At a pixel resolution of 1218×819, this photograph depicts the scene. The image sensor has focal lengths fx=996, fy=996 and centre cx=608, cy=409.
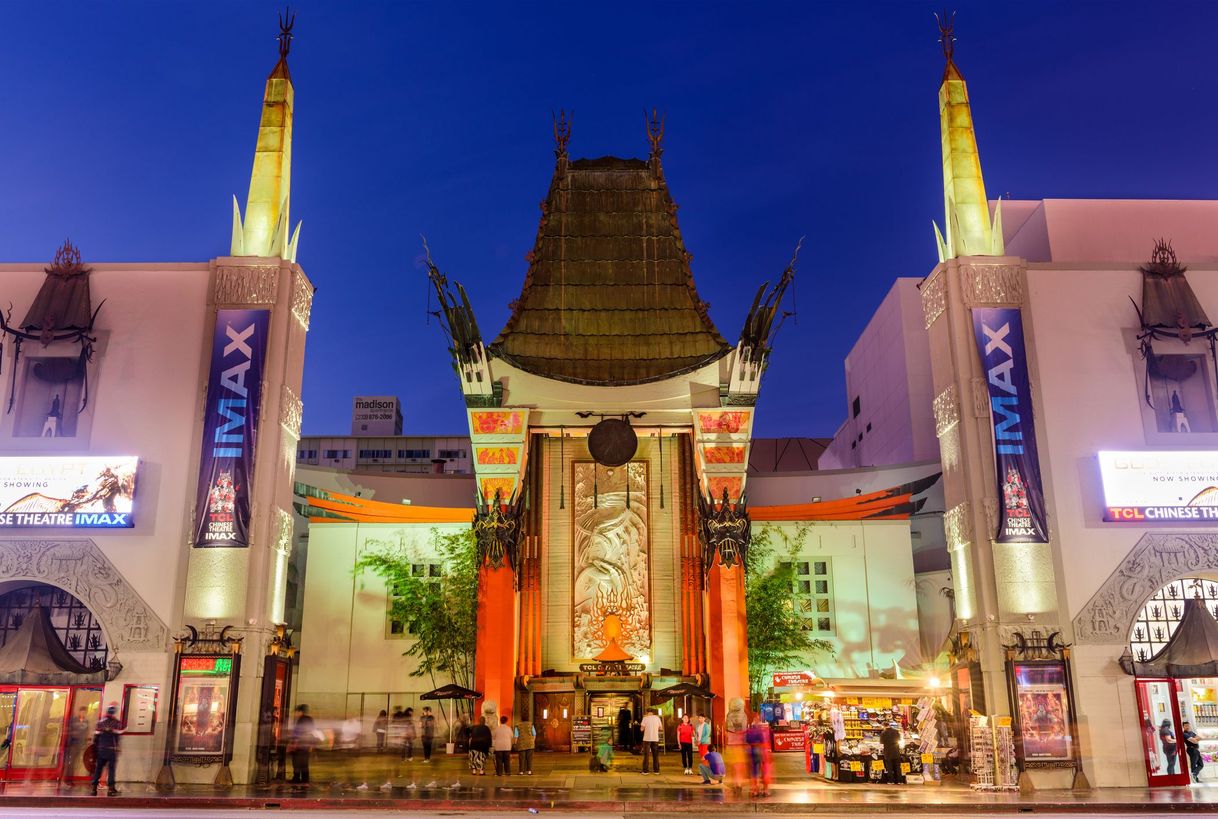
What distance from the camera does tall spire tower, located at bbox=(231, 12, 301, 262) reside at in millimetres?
23031

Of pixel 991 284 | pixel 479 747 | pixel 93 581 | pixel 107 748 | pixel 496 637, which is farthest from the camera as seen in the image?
pixel 496 637

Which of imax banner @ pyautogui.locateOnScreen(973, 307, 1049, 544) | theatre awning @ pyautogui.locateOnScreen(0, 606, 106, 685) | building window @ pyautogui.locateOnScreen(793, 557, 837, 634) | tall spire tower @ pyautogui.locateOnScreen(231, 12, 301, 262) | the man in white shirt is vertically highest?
tall spire tower @ pyautogui.locateOnScreen(231, 12, 301, 262)

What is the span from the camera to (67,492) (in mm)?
21172

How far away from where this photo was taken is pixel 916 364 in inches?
1730

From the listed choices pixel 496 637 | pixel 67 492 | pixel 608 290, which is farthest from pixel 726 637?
pixel 67 492

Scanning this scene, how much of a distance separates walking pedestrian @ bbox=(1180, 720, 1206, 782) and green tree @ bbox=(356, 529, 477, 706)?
19.2 metres

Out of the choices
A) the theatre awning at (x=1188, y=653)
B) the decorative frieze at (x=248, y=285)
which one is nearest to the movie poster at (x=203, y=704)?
the decorative frieze at (x=248, y=285)

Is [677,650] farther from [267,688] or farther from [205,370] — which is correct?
[205,370]

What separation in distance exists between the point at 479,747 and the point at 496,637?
6446mm

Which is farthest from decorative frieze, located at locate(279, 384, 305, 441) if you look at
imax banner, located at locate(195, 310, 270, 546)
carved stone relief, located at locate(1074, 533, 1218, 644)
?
carved stone relief, located at locate(1074, 533, 1218, 644)

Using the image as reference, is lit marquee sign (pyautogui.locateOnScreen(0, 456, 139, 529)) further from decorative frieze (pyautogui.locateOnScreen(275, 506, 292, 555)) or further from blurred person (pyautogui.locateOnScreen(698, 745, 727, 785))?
blurred person (pyautogui.locateOnScreen(698, 745, 727, 785))

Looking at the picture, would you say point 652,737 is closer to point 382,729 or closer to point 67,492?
point 382,729

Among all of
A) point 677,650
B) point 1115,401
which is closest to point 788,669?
point 677,650

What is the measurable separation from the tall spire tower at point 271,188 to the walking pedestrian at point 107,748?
1041 centimetres
